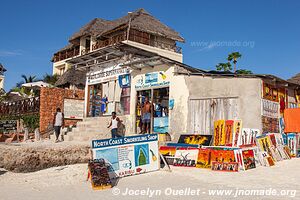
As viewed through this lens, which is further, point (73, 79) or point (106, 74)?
point (73, 79)

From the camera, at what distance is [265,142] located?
35.5 feet

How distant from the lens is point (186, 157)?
1009 cm

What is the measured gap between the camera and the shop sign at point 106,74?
650 inches

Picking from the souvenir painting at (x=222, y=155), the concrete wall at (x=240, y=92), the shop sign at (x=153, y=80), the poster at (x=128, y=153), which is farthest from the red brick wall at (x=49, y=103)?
the souvenir painting at (x=222, y=155)

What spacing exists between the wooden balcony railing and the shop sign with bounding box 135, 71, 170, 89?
30.8 feet

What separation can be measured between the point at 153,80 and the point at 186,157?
557 cm

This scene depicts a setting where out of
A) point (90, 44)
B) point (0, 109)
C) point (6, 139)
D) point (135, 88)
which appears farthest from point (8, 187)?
point (90, 44)

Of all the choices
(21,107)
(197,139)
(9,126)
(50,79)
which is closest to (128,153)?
(197,139)

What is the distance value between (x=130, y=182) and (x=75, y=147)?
486cm

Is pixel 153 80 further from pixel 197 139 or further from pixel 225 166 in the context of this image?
pixel 225 166

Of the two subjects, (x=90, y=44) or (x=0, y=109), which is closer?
(x=0, y=109)

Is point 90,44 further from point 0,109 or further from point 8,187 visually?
point 8,187

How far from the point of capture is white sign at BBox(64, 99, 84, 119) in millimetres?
19688

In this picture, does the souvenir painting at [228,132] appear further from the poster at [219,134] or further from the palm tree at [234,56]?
the palm tree at [234,56]
